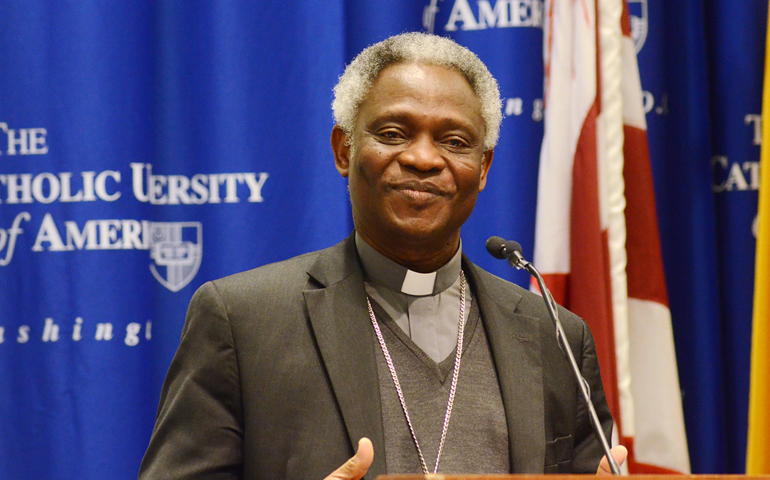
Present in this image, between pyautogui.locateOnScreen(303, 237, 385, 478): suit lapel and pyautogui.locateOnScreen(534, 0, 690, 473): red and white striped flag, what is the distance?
3.72 feet

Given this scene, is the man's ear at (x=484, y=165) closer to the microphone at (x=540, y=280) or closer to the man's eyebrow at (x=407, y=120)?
the man's eyebrow at (x=407, y=120)

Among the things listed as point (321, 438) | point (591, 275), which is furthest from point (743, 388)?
point (321, 438)

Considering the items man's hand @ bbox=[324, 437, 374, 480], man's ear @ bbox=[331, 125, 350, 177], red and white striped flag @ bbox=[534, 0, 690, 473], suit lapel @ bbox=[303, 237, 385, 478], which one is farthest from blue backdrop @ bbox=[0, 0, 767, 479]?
man's hand @ bbox=[324, 437, 374, 480]

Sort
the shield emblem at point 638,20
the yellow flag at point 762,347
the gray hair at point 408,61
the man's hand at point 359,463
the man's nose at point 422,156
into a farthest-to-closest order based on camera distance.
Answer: the shield emblem at point 638,20 < the yellow flag at point 762,347 < the gray hair at point 408,61 < the man's nose at point 422,156 < the man's hand at point 359,463

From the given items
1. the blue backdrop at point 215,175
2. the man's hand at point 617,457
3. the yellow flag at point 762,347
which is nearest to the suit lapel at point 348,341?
the man's hand at point 617,457

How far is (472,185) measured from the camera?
66.5 inches

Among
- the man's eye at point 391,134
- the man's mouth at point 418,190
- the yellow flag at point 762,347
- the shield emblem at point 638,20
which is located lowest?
the yellow flag at point 762,347

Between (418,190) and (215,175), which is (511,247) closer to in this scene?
(418,190)

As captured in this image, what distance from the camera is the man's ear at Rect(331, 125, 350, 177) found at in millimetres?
1790

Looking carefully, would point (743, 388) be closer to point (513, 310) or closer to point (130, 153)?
point (513, 310)

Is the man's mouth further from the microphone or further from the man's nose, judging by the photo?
the microphone

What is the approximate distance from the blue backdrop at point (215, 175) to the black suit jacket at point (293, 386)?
110 centimetres

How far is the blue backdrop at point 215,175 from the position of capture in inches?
105

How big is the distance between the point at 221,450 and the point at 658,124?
2.15m
